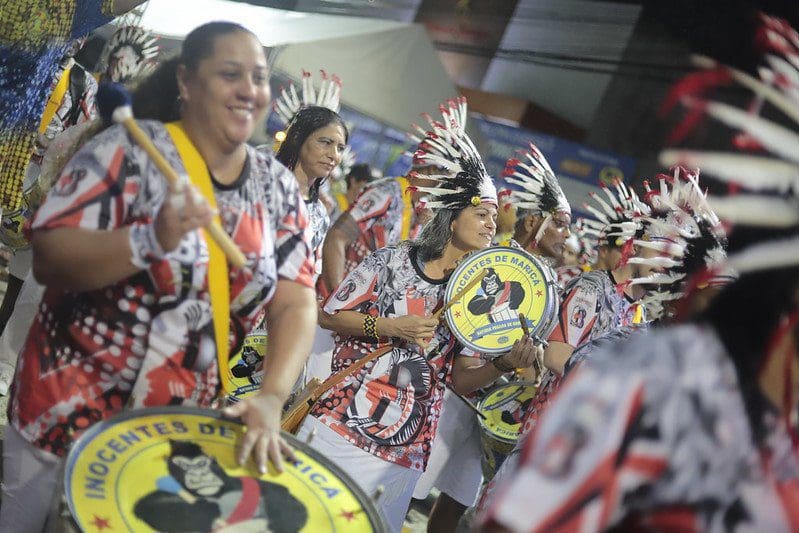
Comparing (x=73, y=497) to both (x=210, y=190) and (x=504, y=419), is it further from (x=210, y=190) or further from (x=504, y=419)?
(x=504, y=419)

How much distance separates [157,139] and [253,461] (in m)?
0.79

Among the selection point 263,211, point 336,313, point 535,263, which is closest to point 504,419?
point 535,263

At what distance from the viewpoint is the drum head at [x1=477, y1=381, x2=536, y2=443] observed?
4613 millimetres

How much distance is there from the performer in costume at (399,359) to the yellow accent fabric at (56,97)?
87.3 inches

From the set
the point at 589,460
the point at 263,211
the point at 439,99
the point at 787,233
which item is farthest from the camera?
the point at 439,99

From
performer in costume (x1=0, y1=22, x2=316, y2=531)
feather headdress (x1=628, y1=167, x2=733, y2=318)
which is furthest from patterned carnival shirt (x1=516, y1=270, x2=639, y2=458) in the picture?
performer in costume (x1=0, y1=22, x2=316, y2=531)

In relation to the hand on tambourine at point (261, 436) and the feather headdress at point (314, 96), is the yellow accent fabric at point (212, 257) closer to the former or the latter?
the hand on tambourine at point (261, 436)

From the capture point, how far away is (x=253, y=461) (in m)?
2.08

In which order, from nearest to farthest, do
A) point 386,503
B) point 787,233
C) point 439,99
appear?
1. point 787,233
2. point 386,503
3. point 439,99

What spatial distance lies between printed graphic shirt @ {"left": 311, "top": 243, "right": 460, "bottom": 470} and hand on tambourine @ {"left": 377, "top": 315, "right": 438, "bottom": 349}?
0.09 metres

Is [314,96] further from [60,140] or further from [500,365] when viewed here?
[60,140]

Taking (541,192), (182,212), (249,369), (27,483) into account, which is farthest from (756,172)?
(541,192)

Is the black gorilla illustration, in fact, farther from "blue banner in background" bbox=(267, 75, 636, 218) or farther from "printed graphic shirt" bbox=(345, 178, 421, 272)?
"blue banner in background" bbox=(267, 75, 636, 218)

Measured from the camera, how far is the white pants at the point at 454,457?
5.12 m
